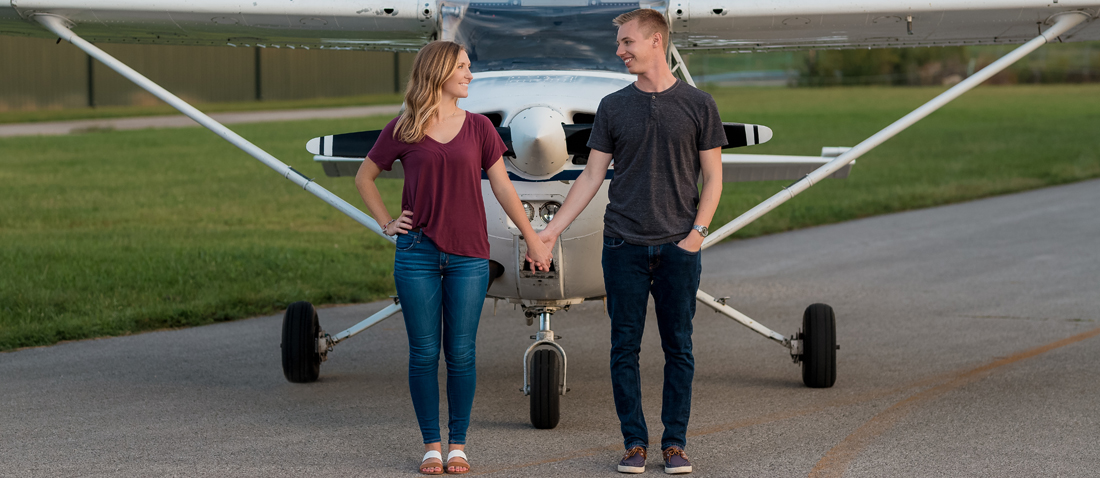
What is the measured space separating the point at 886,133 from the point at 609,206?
208 cm

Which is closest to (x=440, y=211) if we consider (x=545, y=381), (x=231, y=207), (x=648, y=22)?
(x=648, y=22)

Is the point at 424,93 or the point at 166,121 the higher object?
the point at 424,93

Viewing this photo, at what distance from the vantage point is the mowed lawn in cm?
884

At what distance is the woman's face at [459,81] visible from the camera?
4379 millimetres

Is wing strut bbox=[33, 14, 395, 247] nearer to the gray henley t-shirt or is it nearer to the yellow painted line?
the gray henley t-shirt

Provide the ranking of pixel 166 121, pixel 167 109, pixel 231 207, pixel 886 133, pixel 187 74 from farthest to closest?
pixel 187 74 → pixel 167 109 → pixel 166 121 → pixel 231 207 → pixel 886 133

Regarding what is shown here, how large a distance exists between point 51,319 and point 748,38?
5.07m

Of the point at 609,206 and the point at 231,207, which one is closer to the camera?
the point at 609,206

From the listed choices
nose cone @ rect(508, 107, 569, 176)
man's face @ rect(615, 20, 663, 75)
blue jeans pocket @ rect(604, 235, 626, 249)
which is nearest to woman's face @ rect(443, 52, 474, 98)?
nose cone @ rect(508, 107, 569, 176)

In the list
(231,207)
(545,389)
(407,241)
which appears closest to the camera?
(407,241)

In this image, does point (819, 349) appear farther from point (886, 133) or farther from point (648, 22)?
point (648, 22)

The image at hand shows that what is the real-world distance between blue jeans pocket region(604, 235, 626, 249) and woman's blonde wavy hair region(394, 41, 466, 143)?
0.81m

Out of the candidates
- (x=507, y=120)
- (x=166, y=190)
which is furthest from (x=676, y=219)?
(x=166, y=190)

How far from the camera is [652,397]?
19.7 feet
